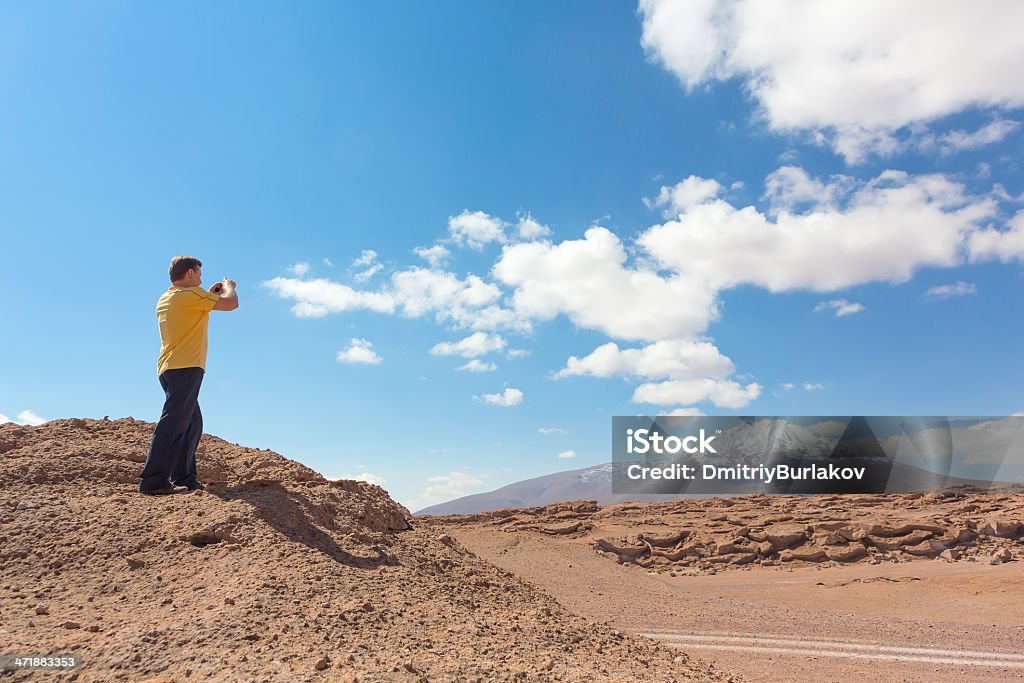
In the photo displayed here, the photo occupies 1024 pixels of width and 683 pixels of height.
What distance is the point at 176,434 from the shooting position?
5.11 metres

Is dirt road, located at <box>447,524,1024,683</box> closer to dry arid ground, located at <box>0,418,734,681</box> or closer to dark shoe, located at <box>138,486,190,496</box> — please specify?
dry arid ground, located at <box>0,418,734,681</box>

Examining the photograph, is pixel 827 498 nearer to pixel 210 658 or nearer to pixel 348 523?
pixel 348 523

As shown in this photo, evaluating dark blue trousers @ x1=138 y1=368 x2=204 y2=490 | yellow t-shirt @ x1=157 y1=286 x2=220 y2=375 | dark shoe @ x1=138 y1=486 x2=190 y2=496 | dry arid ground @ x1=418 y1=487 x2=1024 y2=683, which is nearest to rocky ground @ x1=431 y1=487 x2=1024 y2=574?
dry arid ground @ x1=418 y1=487 x2=1024 y2=683

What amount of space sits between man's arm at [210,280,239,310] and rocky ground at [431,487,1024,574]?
46.5ft

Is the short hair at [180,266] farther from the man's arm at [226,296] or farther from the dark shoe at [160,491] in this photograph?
the dark shoe at [160,491]

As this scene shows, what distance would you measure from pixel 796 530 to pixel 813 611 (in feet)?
21.6

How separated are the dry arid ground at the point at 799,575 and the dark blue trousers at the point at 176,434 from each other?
5.86 metres

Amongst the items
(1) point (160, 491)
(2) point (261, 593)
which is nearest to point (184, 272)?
(1) point (160, 491)

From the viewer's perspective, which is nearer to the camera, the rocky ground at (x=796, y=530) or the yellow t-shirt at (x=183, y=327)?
the yellow t-shirt at (x=183, y=327)

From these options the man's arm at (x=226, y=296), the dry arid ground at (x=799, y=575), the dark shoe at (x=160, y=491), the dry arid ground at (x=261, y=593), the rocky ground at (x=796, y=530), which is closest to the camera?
Result: the dry arid ground at (x=261, y=593)

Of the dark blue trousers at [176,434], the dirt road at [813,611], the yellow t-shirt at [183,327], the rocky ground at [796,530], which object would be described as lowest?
the dirt road at [813,611]

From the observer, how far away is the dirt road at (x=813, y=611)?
8.02 m

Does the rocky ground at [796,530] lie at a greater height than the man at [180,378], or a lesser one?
lesser

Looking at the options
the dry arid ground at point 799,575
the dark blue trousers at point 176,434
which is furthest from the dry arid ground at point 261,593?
the dry arid ground at point 799,575
